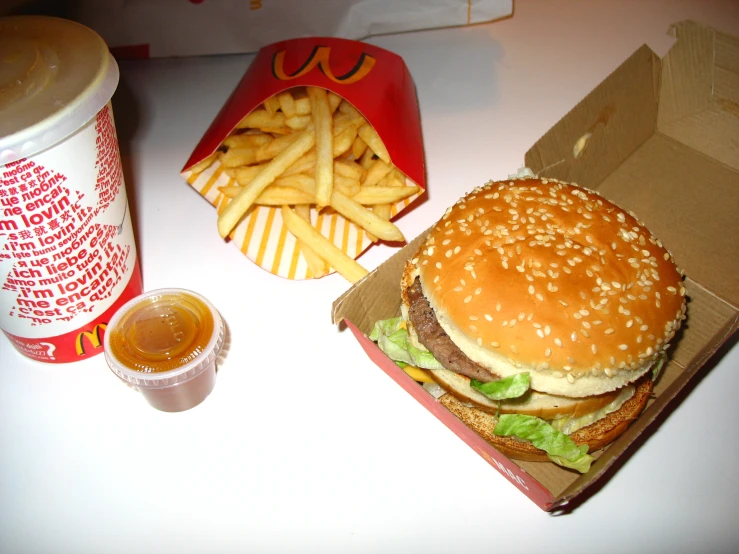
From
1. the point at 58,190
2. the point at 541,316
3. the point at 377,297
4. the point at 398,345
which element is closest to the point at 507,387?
the point at 541,316

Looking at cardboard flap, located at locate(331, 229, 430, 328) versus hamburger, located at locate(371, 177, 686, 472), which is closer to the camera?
hamburger, located at locate(371, 177, 686, 472)

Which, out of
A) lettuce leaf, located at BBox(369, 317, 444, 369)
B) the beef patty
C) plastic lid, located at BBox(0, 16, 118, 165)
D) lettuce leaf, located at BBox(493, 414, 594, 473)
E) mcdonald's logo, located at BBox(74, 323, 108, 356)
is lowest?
mcdonald's logo, located at BBox(74, 323, 108, 356)

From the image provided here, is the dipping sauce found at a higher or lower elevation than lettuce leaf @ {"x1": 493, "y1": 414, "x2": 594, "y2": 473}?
lower

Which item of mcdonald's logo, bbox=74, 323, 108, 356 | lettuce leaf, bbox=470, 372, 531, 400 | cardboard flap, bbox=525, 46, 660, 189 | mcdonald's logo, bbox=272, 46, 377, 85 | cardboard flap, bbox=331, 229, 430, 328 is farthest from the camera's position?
mcdonald's logo, bbox=272, 46, 377, 85

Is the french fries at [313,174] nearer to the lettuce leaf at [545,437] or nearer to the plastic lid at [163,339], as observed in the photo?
the plastic lid at [163,339]

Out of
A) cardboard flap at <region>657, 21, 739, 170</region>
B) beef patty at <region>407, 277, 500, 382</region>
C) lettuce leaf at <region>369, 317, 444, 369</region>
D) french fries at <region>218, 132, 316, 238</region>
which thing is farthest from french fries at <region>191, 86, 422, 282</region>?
cardboard flap at <region>657, 21, 739, 170</region>

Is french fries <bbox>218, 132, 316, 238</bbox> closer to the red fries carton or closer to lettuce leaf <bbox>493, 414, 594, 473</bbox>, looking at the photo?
the red fries carton
